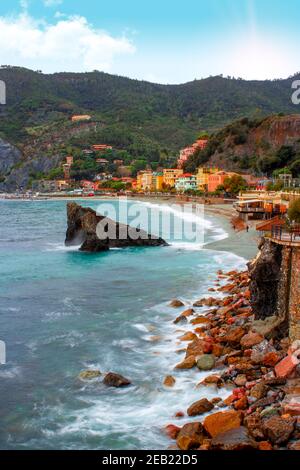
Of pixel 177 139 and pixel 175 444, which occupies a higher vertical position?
pixel 177 139

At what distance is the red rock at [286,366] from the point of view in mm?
11516

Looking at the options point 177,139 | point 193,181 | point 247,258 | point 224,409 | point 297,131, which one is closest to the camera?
point 224,409

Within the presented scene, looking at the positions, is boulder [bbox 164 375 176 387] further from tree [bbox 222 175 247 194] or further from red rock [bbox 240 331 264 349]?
tree [bbox 222 175 247 194]

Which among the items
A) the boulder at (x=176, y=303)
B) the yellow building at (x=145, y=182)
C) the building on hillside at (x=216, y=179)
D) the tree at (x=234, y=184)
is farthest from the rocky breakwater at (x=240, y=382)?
the yellow building at (x=145, y=182)

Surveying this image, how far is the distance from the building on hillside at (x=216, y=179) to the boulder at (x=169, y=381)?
75586 mm

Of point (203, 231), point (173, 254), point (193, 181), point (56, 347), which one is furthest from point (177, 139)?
point (56, 347)

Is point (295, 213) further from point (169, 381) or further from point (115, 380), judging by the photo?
point (115, 380)

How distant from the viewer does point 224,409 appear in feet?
35.1

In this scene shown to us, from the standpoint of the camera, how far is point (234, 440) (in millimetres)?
9164

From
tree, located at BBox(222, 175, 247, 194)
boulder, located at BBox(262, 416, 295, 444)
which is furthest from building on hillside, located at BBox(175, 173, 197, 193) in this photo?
boulder, located at BBox(262, 416, 295, 444)

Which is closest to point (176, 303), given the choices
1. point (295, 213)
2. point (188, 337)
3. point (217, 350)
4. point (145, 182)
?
point (188, 337)

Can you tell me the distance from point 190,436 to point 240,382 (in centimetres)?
248

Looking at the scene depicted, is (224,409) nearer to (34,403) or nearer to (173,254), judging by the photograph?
(34,403)
